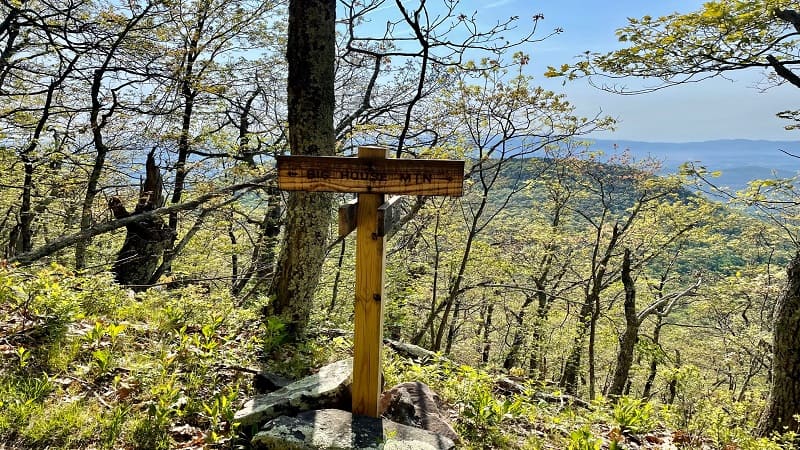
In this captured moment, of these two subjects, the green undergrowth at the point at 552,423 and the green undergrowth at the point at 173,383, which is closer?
the green undergrowth at the point at 173,383

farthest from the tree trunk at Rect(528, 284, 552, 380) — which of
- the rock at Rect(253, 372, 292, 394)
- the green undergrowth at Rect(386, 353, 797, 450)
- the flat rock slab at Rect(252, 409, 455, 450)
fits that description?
the flat rock slab at Rect(252, 409, 455, 450)

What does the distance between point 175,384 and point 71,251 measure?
11.7m

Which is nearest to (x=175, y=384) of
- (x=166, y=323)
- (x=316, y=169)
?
(x=166, y=323)

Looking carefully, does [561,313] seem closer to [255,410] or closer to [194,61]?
[194,61]

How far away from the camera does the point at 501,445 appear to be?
3307 mm

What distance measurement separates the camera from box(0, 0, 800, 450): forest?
3.43 m

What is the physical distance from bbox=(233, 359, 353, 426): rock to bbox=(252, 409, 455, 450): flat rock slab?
126 mm

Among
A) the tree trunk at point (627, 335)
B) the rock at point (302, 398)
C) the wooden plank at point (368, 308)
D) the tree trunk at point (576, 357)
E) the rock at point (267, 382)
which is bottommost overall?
the tree trunk at point (576, 357)

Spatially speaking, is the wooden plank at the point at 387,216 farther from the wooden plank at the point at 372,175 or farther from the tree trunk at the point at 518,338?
the tree trunk at the point at 518,338

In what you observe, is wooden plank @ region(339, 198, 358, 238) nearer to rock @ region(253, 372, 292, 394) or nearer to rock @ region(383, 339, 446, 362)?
rock @ region(253, 372, 292, 394)

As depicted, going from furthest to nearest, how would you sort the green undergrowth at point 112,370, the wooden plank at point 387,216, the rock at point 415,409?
1. the rock at point 415,409
2. the wooden plank at point 387,216
3. the green undergrowth at point 112,370

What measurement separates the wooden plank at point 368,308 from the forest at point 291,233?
0.16m

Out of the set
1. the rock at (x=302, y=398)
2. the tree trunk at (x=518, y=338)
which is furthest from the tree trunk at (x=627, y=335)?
the rock at (x=302, y=398)

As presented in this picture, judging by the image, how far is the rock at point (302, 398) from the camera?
2.88 m
